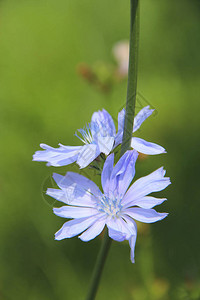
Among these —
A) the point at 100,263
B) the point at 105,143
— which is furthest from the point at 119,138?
the point at 100,263

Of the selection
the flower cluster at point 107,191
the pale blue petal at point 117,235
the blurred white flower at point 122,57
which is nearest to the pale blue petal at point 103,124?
the flower cluster at point 107,191

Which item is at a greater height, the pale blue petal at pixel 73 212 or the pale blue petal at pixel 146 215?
the pale blue petal at pixel 73 212

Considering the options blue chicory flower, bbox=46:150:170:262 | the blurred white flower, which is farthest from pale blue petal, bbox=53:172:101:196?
the blurred white flower

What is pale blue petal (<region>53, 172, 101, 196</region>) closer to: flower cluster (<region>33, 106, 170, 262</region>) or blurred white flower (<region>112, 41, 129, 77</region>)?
flower cluster (<region>33, 106, 170, 262</region>)

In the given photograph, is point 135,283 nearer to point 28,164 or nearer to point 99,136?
point 28,164

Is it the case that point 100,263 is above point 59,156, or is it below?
below

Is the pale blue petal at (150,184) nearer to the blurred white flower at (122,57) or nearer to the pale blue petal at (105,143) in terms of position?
the pale blue petal at (105,143)

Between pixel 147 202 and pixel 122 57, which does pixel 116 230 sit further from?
pixel 122 57

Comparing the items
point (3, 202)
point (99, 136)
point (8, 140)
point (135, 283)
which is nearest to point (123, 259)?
point (135, 283)
